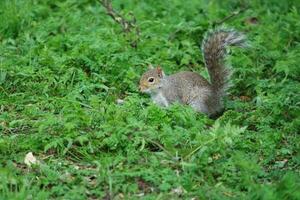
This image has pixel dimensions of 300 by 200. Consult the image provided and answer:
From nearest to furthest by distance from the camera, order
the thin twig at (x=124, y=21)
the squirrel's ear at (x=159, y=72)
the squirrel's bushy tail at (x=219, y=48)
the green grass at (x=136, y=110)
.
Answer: the green grass at (x=136, y=110), the squirrel's bushy tail at (x=219, y=48), the squirrel's ear at (x=159, y=72), the thin twig at (x=124, y=21)

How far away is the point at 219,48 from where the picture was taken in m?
5.73

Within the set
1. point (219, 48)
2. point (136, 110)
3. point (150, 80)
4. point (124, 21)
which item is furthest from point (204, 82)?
point (124, 21)

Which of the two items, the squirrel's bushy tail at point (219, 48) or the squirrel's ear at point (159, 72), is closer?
the squirrel's bushy tail at point (219, 48)

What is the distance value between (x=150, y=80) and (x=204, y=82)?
18.4 inches

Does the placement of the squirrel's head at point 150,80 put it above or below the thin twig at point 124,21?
below

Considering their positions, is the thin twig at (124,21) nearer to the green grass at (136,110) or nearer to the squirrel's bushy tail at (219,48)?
the green grass at (136,110)

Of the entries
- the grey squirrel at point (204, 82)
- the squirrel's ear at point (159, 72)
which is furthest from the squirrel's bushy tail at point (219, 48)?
the squirrel's ear at point (159, 72)

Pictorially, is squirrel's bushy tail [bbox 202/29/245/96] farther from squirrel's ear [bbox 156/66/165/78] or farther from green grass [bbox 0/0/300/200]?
squirrel's ear [bbox 156/66/165/78]

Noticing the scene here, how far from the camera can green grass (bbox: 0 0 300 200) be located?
419cm

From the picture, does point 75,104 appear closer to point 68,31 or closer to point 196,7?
point 68,31

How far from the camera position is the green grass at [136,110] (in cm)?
419

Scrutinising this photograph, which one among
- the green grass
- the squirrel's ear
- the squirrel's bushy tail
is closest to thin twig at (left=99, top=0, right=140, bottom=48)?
the green grass

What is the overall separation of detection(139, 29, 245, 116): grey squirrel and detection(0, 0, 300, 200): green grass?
147mm

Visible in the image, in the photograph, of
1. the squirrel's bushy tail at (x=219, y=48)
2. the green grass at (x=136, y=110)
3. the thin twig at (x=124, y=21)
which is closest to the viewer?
the green grass at (x=136, y=110)
